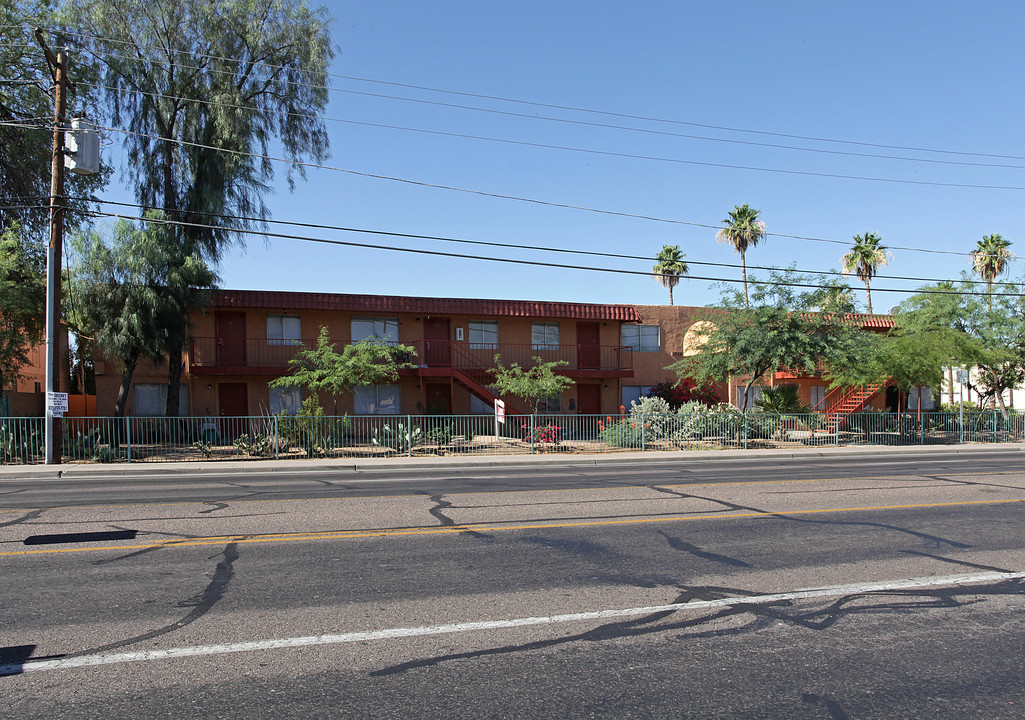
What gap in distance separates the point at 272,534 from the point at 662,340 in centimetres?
2790

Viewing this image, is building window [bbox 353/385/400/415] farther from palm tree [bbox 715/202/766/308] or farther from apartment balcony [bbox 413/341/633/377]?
palm tree [bbox 715/202/766/308]

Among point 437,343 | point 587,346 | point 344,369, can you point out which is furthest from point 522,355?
point 344,369

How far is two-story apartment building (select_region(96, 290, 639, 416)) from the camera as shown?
2855 centimetres

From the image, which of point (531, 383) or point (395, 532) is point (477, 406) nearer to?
point (531, 383)

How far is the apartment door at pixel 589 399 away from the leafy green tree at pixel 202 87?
1614 centimetres

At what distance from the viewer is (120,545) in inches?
310

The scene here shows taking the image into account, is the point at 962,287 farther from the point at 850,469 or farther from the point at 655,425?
the point at 850,469

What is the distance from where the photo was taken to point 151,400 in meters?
28.9

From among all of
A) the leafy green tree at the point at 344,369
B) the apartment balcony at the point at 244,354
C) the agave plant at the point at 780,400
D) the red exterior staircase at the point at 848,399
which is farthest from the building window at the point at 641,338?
the apartment balcony at the point at 244,354

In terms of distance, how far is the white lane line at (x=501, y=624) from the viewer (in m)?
4.58

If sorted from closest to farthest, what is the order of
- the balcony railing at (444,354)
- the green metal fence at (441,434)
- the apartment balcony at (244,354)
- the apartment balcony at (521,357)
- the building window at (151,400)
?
1. the green metal fence at (441,434)
2. the apartment balcony at (244,354)
3. the balcony railing at (444,354)
4. the building window at (151,400)
5. the apartment balcony at (521,357)

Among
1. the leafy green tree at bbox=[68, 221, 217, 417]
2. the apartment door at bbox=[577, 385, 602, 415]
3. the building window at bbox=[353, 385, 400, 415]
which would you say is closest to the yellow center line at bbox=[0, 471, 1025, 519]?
the leafy green tree at bbox=[68, 221, 217, 417]

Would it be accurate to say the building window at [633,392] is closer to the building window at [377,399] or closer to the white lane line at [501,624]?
the building window at [377,399]

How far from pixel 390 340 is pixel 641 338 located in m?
12.2
